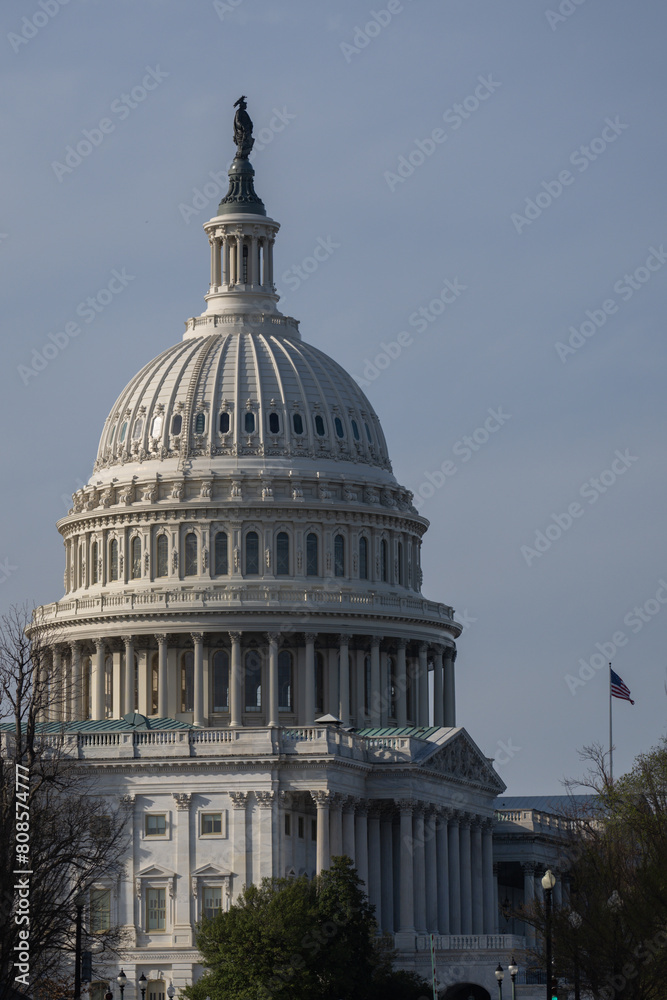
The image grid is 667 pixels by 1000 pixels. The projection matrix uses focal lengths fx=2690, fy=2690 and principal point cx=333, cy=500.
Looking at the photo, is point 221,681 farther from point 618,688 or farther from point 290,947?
point 290,947

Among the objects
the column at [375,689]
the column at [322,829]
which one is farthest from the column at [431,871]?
the column at [375,689]

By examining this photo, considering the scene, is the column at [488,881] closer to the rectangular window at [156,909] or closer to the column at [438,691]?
the column at [438,691]

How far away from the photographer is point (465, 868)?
16975cm

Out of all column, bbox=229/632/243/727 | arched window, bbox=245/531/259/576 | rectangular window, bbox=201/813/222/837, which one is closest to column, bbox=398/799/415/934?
rectangular window, bbox=201/813/222/837

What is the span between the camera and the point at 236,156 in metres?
192

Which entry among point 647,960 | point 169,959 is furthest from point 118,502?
point 647,960

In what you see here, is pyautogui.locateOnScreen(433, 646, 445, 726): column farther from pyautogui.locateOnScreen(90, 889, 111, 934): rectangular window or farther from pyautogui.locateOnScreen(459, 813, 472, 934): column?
pyautogui.locateOnScreen(90, 889, 111, 934): rectangular window

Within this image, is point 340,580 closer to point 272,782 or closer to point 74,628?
point 74,628

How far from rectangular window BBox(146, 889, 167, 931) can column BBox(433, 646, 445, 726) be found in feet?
146

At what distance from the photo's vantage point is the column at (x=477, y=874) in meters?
171

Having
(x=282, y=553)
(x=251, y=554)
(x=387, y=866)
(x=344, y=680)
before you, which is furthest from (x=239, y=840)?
(x=282, y=553)

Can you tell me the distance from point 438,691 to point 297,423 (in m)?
20.9

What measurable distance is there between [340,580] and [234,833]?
36.4 metres

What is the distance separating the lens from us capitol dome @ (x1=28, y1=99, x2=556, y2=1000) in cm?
15825
